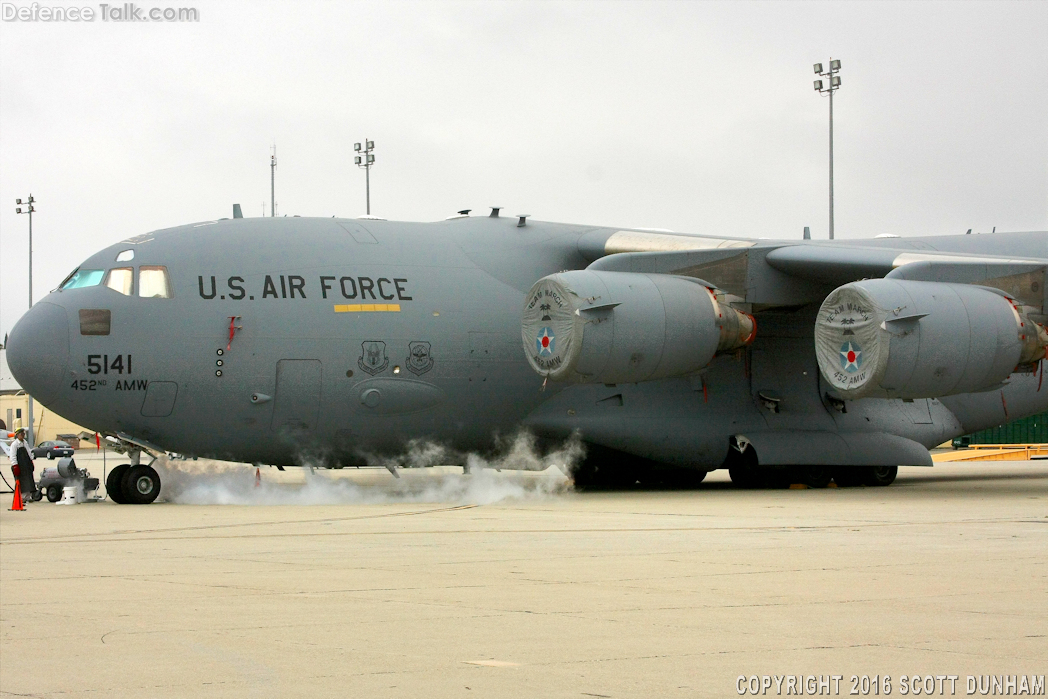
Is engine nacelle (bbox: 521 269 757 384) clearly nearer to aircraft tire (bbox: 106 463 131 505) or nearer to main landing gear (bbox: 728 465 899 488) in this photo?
main landing gear (bbox: 728 465 899 488)

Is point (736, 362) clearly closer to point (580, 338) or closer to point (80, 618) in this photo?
point (580, 338)

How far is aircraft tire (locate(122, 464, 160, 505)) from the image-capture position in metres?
16.5

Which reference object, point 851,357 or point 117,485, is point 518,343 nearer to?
point 851,357

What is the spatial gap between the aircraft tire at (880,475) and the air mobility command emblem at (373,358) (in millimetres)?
8218

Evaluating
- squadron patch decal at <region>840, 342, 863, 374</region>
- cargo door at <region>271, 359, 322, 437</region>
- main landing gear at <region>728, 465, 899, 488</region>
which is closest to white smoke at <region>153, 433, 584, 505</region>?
cargo door at <region>271, 359, 322, 437</region>

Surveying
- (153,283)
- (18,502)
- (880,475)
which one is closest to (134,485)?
(18,502)

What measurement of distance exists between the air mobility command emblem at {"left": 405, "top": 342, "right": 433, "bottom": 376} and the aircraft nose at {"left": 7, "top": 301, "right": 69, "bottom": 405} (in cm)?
451

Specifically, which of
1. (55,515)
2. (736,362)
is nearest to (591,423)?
(736,362)

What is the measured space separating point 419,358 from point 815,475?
665cm

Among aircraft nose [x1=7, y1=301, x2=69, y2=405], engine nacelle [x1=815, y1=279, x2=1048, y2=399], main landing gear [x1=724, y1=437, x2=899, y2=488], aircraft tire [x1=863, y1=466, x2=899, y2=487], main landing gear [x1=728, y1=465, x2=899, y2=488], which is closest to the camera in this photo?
engine nacelle [x1=815, y1=279, x2=1048, y2=399]

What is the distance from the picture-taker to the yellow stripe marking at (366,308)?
17.1m

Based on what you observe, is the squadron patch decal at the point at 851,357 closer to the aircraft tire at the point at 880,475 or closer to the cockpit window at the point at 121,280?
the aircraft tire at the point at 880,475

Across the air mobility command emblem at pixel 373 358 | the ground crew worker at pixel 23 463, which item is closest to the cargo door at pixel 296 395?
the air mobility command emblem at pixel 373 358

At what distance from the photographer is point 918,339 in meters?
15.8
